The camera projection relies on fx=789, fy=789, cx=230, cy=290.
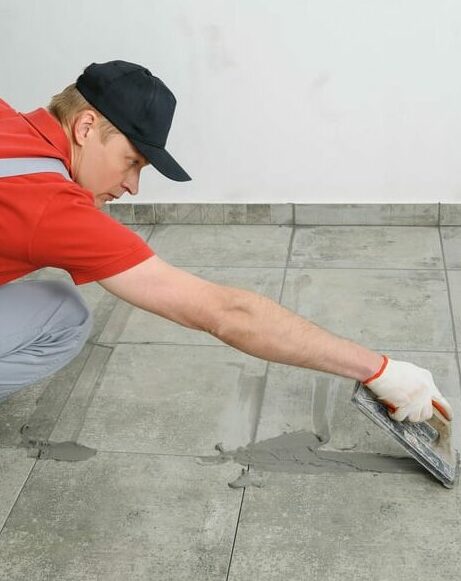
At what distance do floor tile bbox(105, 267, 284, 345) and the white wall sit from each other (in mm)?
566

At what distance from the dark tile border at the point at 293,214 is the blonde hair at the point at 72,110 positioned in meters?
1.81

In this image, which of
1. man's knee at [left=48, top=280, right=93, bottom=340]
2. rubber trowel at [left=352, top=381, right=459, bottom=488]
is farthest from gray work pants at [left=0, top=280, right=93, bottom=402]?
rubber trowel at [left=352, top=381, right=459, bottom=488]

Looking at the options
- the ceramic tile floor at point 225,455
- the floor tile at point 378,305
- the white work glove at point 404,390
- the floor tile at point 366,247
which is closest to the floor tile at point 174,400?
the ceramic tile floor at point 225,455

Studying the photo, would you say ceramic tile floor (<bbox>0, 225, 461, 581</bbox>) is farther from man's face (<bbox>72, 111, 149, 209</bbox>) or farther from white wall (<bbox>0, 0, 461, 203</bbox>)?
man's face (<bbox>72, 111, 149, 209</bbox>)

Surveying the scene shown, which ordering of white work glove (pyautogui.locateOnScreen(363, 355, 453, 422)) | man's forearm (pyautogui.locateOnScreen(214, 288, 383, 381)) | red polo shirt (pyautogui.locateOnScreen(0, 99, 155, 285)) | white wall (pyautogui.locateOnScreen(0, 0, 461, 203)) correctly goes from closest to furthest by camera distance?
red polo shirt (pyautogui.locateOnScreen(0, 99, 155, 285)), man's forearm (pyautogui.locateOnScreen(214, 288, 383, 381)), white work glove (pyautogui.locateOnScreen(363, 355, 453, 422)), white wall (pyautogui.locateOnScreen(0, 0, 461, 203))

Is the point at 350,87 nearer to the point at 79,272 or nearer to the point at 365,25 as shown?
the point at 365,25

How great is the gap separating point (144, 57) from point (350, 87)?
91cm

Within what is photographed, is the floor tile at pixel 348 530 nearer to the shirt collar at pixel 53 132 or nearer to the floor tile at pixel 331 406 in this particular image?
the floor tile at pixel 331 406

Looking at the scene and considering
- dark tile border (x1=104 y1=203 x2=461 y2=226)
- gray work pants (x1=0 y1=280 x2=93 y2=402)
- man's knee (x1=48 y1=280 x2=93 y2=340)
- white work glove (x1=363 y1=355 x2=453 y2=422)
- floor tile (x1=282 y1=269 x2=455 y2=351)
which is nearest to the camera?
white work glove (x1=363 y1=355 x2=453 y2=422)

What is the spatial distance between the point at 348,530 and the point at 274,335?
1.79 feet

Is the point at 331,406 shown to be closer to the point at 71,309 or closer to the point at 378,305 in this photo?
the point at 378,305

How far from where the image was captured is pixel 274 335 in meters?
1.85

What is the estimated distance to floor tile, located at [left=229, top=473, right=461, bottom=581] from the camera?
1866mm

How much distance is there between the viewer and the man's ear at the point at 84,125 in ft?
6.28
